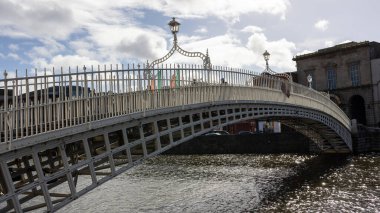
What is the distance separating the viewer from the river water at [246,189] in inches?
706

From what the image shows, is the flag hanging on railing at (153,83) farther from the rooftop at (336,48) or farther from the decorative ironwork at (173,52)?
the rooftop at (336,48)

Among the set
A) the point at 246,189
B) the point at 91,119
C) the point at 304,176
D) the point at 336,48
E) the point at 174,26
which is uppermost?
the point at 336,48

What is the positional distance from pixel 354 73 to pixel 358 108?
5.20 m

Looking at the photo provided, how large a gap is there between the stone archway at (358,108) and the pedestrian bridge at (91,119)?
3448 cm

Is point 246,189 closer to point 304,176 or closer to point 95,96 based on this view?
point 304,176

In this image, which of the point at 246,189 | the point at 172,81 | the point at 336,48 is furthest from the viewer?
the point at 336,48

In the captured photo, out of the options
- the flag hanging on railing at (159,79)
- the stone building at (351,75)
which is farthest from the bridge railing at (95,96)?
the stone building at (351,75)

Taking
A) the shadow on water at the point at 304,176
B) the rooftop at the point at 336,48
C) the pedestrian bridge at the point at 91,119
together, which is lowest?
the shadow on water at the point at 304,176

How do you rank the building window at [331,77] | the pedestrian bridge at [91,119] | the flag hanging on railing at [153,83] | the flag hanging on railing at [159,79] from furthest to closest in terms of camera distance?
the building window at [331,77], the flag hanging on railing at [159,79], the flag hanging on railing at [153,83], the pedestrian bridge at [91,119]

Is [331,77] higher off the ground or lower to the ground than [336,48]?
lower

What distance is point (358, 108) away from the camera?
183 feet

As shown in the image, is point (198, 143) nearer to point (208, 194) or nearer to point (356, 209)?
point (208, 194)

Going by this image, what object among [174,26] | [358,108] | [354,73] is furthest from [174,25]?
[358,108]

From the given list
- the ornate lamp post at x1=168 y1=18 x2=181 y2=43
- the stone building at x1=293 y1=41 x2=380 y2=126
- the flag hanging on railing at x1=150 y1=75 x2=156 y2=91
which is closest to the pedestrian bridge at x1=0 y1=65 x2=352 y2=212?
the flag hanging on railing at x1=150 y1=75 x2=156 y2=91
